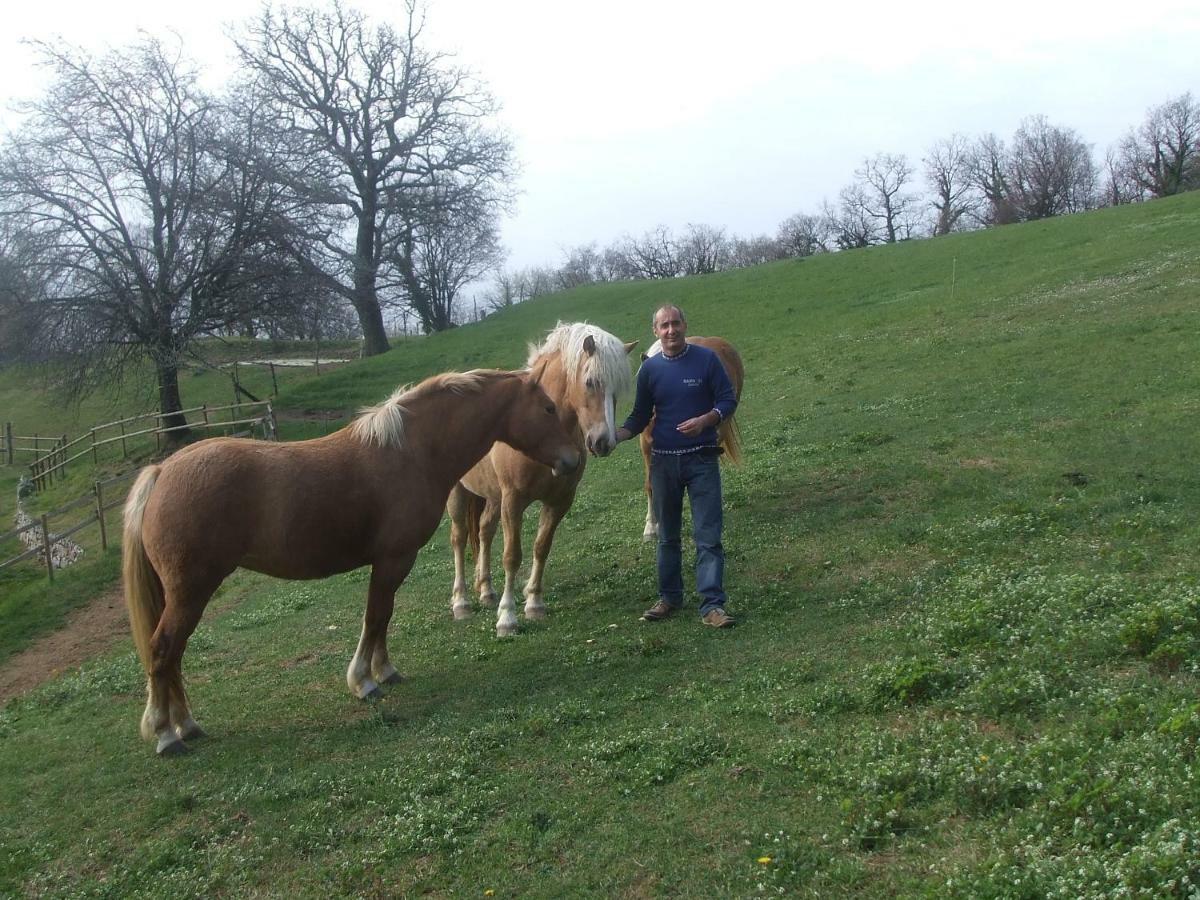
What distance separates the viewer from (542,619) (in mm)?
7410

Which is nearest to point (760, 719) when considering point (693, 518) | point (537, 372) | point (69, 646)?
point (693, 518)

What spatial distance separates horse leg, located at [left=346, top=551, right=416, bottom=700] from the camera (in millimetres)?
5844

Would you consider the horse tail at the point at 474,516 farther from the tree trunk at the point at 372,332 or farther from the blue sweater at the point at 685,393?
the tree trunk at the point at 372,332

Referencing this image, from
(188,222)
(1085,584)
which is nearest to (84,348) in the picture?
(188,222)

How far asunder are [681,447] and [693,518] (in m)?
0.59

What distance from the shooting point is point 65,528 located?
19.1m

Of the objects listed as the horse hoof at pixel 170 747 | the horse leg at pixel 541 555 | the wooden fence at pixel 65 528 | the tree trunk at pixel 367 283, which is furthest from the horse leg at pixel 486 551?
the tree trunk at pixel 367 283

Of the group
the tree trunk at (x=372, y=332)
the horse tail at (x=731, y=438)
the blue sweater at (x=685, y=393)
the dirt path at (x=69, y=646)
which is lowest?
the dirt path at (x=69, y=646)

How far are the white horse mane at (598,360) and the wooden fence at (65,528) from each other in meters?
11.0

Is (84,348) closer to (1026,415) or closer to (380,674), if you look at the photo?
(380,674)

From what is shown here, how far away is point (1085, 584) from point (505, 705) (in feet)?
12.2

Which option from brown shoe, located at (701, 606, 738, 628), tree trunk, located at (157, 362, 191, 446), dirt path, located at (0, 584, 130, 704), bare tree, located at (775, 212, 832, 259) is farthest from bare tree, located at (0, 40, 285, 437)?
bare tree, located at (775, 212, 832, 259)

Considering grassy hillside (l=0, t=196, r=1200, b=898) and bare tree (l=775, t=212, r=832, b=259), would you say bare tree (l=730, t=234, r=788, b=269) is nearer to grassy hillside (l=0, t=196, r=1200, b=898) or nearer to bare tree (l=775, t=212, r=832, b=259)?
bare tree (l=775, t=212, r=832, b=259)

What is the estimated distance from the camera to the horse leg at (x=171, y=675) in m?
5.25
